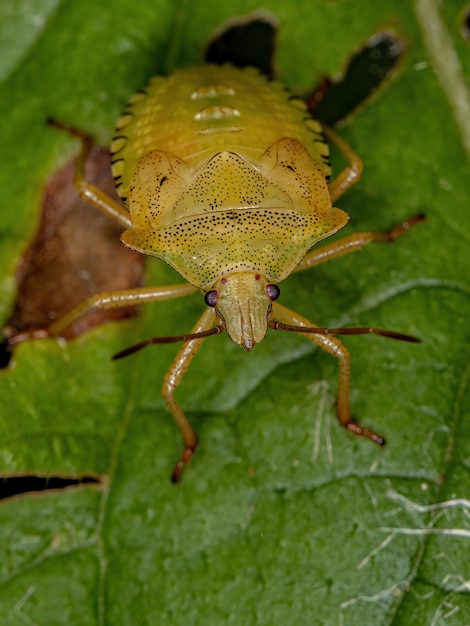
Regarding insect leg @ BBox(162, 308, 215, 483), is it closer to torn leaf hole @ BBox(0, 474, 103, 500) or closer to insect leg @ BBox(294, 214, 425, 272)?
torn leaf hole @ BBox(0, 474, 103, 500)

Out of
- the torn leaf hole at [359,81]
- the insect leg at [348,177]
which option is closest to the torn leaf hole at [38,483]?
the insect leg at [348,177]

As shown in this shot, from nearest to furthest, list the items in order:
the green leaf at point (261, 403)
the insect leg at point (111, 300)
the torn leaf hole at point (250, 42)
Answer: the green leaf at point (261, 403), the insect leg at point (111, 300), the torn leaf hole at point (250, 42)

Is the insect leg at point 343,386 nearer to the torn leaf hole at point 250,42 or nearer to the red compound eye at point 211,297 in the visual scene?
the red compound eye at point 211,297

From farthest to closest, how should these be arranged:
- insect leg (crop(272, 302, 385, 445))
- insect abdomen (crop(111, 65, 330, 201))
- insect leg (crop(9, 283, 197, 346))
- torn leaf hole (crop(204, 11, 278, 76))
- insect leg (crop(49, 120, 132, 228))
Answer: torn leaf hole (crop(204, 11, 278, 76)), insect leg (crop(49, 120, 132, 228)), insect leg (crop(9, 283, 197, 346)), insect abdomen (crop(111, 65, 330, 201)), insect leg (crop(272, 302, 385, 445))

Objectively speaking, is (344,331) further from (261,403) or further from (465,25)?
(465,25)

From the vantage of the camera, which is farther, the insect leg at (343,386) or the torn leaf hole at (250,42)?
the torn leaf hole at (250,42)

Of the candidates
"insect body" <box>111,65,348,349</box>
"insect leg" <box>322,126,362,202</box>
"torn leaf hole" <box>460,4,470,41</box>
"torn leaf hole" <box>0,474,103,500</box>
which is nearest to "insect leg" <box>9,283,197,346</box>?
"insect body" <box>111,65,348,349</box>
